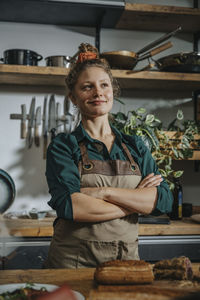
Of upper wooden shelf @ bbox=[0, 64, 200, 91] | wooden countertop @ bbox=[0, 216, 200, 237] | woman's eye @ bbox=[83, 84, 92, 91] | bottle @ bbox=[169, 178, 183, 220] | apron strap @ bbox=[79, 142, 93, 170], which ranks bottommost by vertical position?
wooden countertop @ bbox=[0, 216, 200, 237]

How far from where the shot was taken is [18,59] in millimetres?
2254

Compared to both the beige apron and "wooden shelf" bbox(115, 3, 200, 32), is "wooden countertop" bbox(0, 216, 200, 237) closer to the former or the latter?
the beige apron

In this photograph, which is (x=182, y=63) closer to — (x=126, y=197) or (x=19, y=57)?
(x=19, y=57)

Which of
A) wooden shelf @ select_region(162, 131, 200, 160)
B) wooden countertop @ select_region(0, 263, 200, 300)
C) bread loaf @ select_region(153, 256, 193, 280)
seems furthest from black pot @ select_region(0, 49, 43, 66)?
bread loaf @ select_region(153, 256, 193, 280)

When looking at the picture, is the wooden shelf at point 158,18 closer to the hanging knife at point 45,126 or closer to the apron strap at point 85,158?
the hanging knife at point 45,126

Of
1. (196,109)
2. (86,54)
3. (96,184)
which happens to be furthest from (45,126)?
(96,184)

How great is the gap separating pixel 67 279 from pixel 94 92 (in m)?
0.78

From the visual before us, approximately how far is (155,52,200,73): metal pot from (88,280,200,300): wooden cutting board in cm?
183

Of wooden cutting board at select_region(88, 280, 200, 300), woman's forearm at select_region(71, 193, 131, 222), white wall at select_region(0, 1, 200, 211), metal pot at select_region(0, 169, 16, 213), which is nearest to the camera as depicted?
wooden cutting board at select_region(88, 280, 200, 300)

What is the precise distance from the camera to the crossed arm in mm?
1237

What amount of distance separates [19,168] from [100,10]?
1.28m

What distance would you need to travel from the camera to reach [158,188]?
Answer: 1.40m

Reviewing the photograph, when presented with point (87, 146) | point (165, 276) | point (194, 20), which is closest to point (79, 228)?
point (87, 146)

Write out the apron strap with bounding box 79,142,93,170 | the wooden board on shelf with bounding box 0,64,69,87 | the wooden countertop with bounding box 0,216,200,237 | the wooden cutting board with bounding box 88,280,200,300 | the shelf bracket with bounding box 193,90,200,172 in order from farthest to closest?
1. the shelf bracket with bounding box 193,90,200,172
2. the wooden board on shelf with bounding box 0,64,69,87
3. the wooden countertop with bounding box 0,216,200,237
4. the apron strap with bounding box 79,142,93,170
5. the wooden cutting board with bounding box 88,280,200,300
